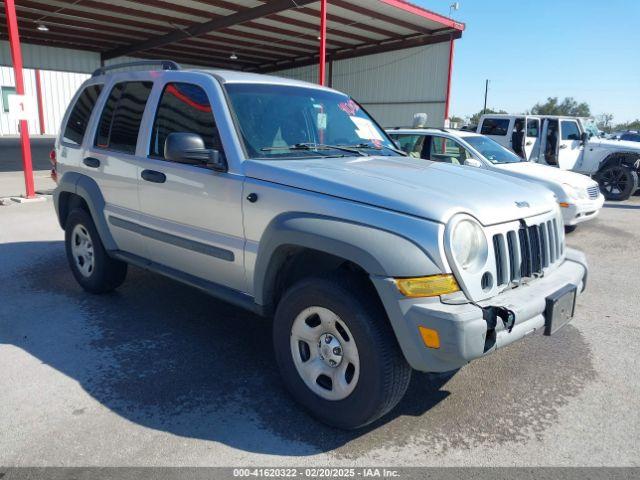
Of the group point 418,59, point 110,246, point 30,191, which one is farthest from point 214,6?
point 110,246

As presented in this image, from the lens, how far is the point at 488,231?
2.55m

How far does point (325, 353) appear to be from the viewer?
2.75m

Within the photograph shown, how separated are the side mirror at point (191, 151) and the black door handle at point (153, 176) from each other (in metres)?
0.52

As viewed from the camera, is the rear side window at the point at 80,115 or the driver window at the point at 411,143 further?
the driver window at the point at 411,143

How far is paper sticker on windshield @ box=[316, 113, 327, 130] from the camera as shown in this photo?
12.3 ft

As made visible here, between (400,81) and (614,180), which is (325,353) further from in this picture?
(400,81)

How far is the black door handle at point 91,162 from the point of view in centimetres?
432

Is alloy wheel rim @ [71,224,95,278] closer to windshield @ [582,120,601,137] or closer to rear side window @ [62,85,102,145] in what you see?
rear side window @ [62,85,102,145]

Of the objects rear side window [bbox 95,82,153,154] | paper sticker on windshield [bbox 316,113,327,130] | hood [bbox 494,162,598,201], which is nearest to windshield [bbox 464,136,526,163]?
hood [bbox 494,162,598,201]

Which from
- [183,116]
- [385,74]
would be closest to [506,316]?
[183,116]

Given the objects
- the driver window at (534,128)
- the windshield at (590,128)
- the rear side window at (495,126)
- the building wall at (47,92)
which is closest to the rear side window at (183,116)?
the rear side window at (495,126)

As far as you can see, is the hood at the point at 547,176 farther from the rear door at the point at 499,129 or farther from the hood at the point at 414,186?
the hood at the point at 414,186

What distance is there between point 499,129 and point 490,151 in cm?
463

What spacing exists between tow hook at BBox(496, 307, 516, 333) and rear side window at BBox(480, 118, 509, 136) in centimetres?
1125
